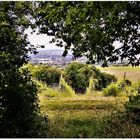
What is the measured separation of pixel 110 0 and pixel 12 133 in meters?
2.86

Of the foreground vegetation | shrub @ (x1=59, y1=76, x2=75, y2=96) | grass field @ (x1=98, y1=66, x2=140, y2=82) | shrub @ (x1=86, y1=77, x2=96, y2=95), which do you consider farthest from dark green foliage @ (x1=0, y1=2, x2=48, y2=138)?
grass field @ (x1=98, y1=66, x2=140, y2=82)

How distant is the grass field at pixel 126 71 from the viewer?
10148 mm

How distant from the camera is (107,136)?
25.0 feet

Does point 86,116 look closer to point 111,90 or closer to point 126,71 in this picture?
point 126,71

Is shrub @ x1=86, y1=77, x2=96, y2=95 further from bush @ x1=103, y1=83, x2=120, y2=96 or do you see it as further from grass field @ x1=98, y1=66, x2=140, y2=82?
bush @ x1=103, y1=83, x2=120, y2=96

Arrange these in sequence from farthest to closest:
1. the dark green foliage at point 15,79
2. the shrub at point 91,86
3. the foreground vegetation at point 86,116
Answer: the shrub at point 91,86 → the foreground vegetation at point 86,116 → the dark green foliage at point 15,79

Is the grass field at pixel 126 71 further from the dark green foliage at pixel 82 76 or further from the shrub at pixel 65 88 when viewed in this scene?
the shrub at pixel 65 88

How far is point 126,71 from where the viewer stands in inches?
410

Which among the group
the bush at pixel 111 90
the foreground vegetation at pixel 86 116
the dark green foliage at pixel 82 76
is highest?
the dark green foliage at pixel 82 76

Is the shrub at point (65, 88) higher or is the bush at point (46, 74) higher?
the bush at point (46, 74)

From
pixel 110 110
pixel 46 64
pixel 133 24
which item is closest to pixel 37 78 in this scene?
pixel 46 64

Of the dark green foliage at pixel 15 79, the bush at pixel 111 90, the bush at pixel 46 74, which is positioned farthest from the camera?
the bush at pixel 111 90

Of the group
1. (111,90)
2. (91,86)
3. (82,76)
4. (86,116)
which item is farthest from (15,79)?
(111,90)

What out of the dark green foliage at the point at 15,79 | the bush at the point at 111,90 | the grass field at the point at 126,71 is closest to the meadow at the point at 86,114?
the grass field at the point at 126,71
